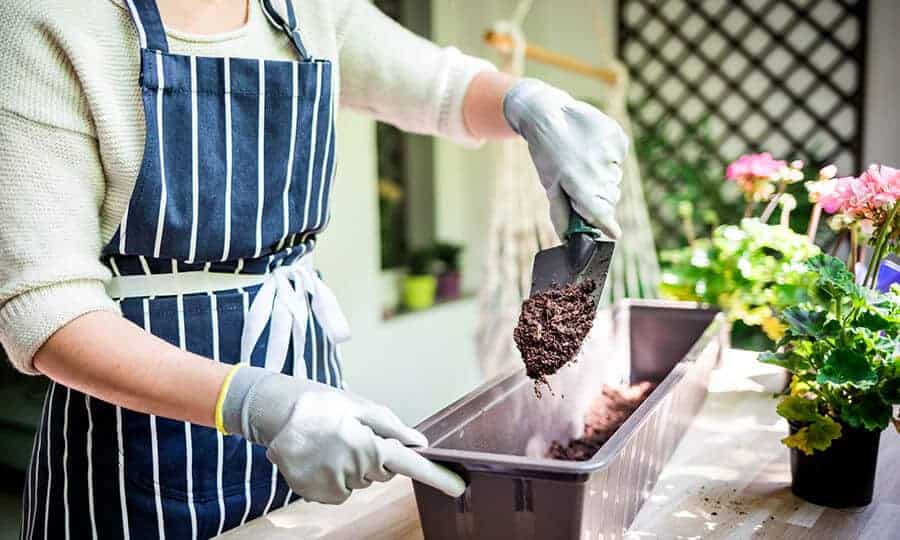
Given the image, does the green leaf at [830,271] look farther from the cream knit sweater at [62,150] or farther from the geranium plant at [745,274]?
the cream knit sweater at [62,150]

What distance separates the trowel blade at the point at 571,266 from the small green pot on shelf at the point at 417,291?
303cm

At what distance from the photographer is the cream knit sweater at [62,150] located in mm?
861

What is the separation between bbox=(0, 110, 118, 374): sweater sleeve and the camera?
0.86 m

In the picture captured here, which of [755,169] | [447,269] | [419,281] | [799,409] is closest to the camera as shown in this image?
[799,409]

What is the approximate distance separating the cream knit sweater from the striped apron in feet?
0.08

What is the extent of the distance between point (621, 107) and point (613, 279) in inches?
25.4

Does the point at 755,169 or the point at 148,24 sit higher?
the point at 148,24

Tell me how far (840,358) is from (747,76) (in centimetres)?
328

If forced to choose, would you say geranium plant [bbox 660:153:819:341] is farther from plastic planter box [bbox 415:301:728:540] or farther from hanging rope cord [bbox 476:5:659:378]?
hanging rope cord [bbox 476:5:659:378]

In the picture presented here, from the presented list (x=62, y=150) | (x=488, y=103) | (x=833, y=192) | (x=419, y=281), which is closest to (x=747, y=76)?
(x=419, y=281)

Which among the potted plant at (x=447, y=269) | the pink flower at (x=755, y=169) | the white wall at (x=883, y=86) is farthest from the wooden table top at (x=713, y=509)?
the potted plant at (x=447, y=269)

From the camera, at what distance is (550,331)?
1014mm

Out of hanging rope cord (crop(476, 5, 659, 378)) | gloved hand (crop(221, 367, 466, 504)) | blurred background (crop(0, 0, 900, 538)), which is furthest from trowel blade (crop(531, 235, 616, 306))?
blurred background (crop(0, 0, 900, 538))

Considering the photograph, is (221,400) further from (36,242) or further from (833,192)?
(833,192)
